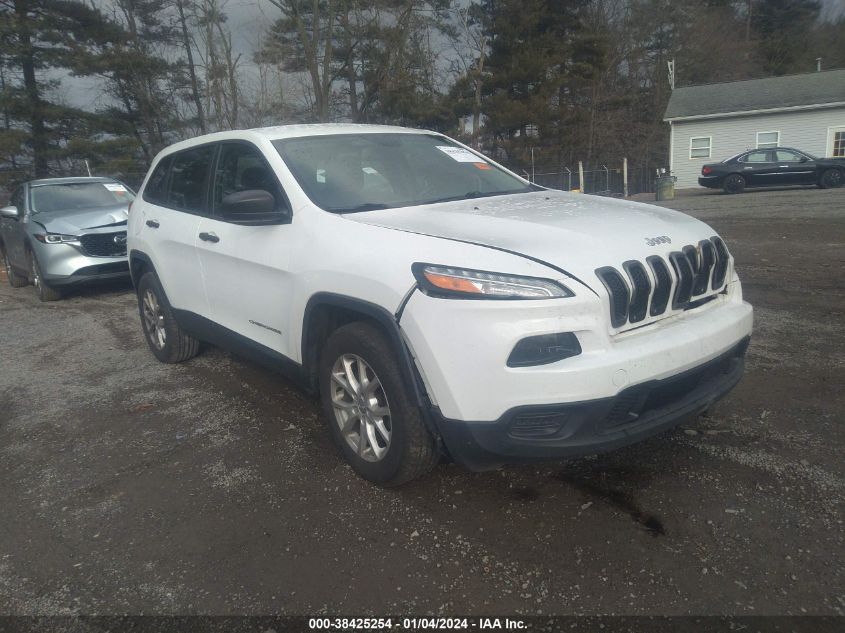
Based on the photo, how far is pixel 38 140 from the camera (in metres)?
25.4

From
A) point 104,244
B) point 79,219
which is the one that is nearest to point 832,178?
point 104,244

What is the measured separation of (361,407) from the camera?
3.06 metres

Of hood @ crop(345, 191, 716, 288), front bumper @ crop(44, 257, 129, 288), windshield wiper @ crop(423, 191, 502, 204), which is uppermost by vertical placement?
windshield wiper @ crop(423, 191, 502, 204)

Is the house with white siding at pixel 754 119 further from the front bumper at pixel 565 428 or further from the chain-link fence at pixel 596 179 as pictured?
the front bumper at pixel 565 428

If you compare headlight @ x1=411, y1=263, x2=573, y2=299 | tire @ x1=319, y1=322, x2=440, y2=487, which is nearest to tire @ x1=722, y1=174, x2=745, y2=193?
tire @ x1=319, y1=322, x2=440, y2=487

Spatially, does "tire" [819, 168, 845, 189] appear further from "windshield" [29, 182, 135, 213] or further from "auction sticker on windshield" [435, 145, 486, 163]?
"windshield" [29, 182, 135, 213]

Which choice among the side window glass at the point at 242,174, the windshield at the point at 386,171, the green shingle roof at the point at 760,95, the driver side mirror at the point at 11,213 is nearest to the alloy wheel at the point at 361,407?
the windshield at the point at 386,171

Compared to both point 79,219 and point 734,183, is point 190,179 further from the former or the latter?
point 734,183

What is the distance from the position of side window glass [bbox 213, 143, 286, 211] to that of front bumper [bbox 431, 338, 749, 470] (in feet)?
5.72

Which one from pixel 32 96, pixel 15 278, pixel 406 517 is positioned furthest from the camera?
pixel 32 96

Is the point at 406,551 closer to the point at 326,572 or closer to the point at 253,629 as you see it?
the point at 326,572

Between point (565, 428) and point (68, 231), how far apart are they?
8.02 m

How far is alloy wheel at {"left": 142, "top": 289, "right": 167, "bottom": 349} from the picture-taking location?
5340mm

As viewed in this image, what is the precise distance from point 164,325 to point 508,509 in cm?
359
